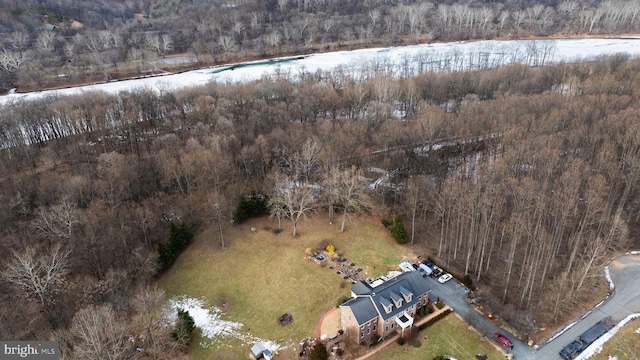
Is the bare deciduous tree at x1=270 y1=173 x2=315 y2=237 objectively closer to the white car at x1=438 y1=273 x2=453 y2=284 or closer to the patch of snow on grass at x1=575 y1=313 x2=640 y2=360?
the white car at x1=438 y1=273 x2=453 y2=284

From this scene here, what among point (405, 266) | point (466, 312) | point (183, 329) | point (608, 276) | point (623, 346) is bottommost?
point (466, 312)

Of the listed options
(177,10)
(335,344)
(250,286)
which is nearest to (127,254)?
(250,286)

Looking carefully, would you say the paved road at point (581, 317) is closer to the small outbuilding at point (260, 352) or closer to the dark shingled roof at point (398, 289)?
the dark shingled roof at point (398, 289)

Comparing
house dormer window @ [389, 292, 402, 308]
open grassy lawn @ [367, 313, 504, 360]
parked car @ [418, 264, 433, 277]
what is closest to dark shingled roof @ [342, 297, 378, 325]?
house dormer window @ [389, 292, 402, 308]

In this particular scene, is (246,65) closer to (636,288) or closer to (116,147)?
(116,147)

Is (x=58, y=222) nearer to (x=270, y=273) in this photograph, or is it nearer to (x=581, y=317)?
(x=270, y=273)

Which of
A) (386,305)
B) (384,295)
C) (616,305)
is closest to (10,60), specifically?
(384,295)
